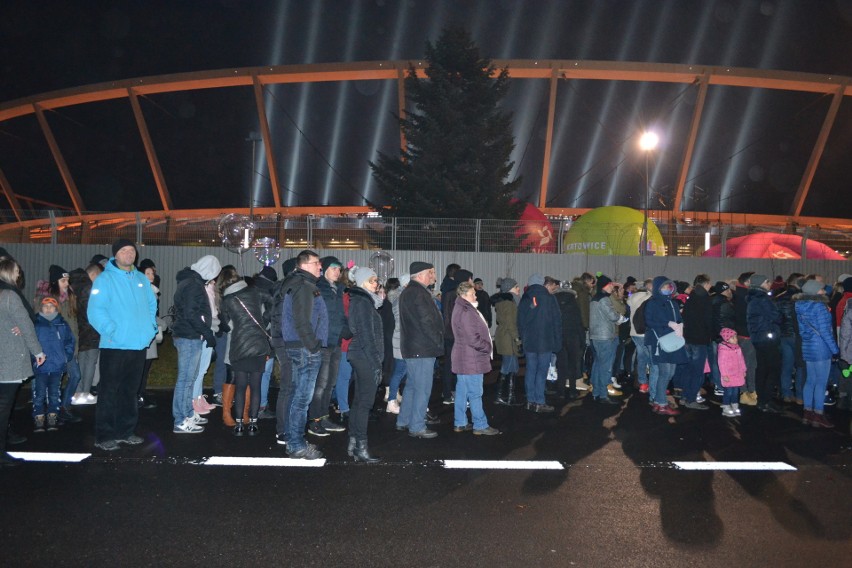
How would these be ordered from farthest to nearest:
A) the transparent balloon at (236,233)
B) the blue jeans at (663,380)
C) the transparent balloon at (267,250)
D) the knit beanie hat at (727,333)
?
the transparent balloon at (267,250) → the transparent balloon at (236,233) → the knit beanie hat at (727,333) → the blue jeans at (663,380)

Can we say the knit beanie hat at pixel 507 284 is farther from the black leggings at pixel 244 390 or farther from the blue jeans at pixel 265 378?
the black leggings at pixel 244 390

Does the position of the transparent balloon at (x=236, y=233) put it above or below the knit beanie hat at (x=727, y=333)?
above

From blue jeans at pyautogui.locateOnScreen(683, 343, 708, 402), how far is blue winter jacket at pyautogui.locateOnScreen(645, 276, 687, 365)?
1.30ft

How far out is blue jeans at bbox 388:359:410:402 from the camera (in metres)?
8.27

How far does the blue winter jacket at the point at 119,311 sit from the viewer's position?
5.85 meters

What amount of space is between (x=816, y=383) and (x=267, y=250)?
1253cm

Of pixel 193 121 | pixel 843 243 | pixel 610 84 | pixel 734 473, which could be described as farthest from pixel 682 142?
pixel 734 473

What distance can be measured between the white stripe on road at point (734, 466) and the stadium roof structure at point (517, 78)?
21.6 metres

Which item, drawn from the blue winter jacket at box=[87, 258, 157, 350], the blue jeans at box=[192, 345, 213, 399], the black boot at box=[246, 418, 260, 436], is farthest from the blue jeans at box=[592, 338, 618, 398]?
the blue winter jacket at box=[87, 258, 157, 350]

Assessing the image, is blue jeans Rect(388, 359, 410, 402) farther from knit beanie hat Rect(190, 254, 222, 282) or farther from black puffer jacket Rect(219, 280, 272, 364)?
knit beanie hat Rect(190, 254, 222, 282)

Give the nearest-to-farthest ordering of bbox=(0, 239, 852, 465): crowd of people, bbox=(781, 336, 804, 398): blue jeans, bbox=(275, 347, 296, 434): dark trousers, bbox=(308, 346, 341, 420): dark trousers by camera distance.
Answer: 1. bbox=(0, 239, 852, 465): crowd of people
2. bbox=(308, 346, 341, 420): dark trousers
3. bbox=(275, 347, 296, 434): dark trousers
4. bbox=(781, 336, 804, 398): blue jeans

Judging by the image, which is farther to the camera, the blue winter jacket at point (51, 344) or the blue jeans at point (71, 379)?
the blue jeans at point (71, 379)

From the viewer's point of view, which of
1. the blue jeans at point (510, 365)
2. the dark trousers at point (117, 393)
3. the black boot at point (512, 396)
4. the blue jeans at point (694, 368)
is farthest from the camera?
the blue jeans at point (510, 365)

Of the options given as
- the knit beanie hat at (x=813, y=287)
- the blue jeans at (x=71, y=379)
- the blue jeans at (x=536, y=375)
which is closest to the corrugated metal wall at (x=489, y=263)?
the blue jeans at (x=536, y=375)
